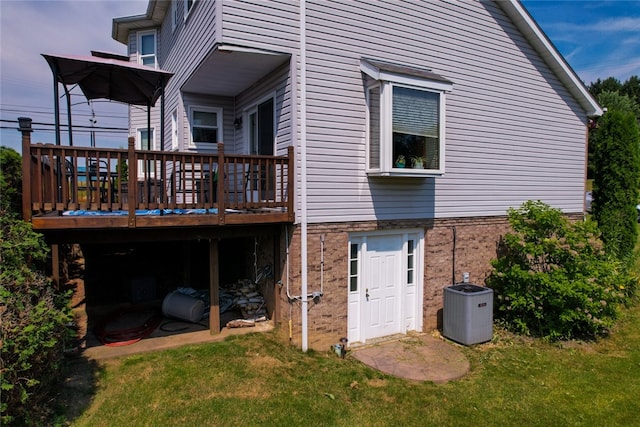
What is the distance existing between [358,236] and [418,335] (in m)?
2.63

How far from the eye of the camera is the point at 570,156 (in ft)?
36.6

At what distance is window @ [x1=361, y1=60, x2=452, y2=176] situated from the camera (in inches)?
291

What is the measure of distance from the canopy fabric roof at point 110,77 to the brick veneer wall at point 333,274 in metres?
4.20

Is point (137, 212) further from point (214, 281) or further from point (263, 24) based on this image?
point (263, 24)

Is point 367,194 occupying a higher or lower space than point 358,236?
higher

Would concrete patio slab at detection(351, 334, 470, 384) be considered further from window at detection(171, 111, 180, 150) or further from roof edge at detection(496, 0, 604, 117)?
roof edge at detection(496, 0, 604, 117)

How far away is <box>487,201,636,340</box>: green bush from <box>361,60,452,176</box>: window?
289 cm

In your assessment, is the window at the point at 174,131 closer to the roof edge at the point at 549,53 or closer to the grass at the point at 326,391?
the grass at the point at 326,391

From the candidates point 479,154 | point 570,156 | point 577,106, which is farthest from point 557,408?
point 577,106

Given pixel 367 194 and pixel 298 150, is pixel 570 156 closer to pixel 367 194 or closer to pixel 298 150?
pixel 367 194

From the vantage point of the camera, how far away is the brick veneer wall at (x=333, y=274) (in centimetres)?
734

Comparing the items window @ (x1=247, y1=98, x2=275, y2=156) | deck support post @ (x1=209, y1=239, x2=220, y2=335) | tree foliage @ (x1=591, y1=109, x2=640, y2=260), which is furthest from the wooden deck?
Answer: tree foliage @ (x1=591, y1=109, x2=640, y2=260)

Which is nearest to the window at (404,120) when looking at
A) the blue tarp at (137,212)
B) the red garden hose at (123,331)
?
the blue tarp at (137,212)

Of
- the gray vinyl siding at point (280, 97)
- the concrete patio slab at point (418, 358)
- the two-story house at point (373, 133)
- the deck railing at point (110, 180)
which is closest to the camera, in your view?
the deck railing at point (110, 180)
